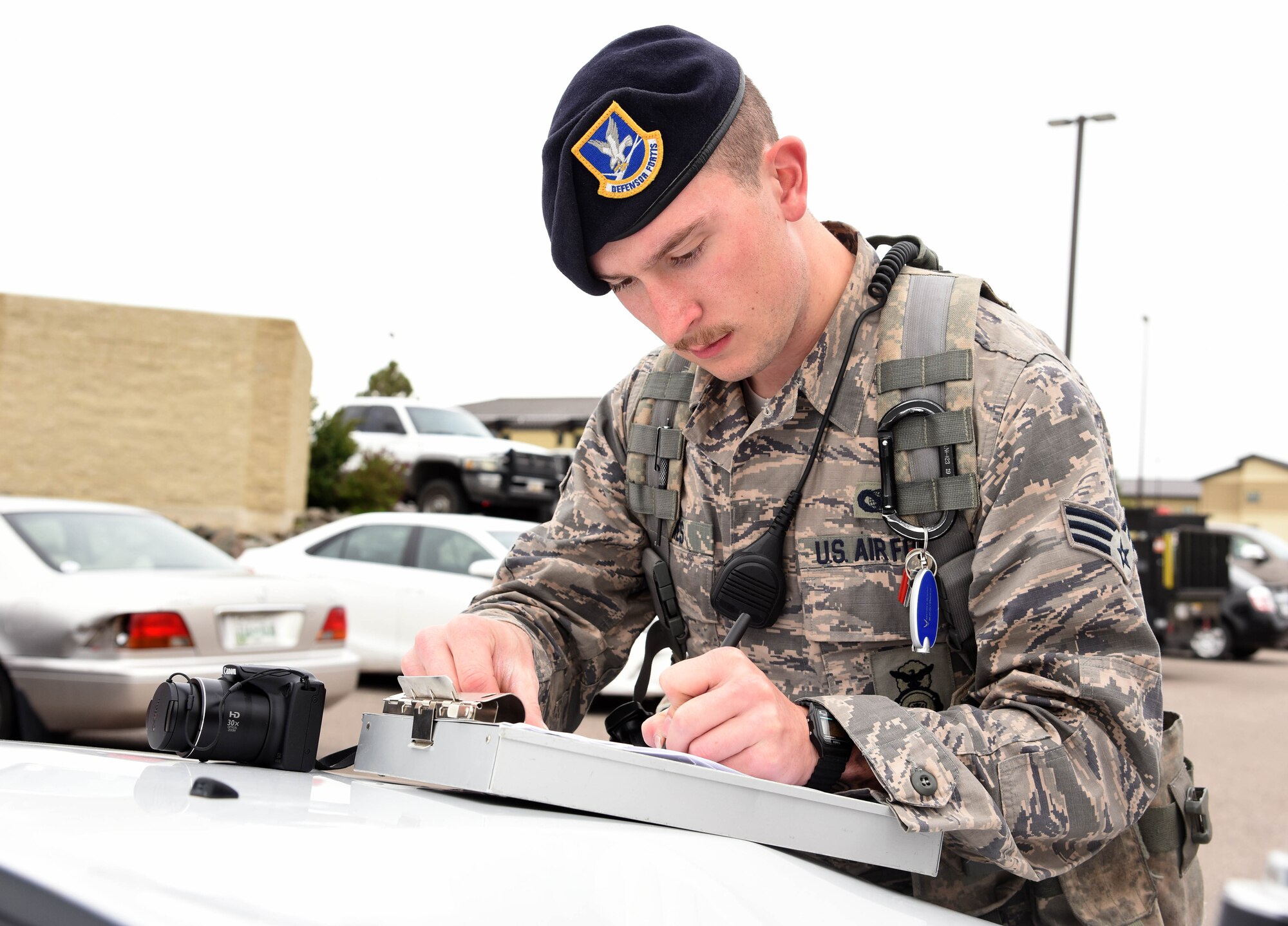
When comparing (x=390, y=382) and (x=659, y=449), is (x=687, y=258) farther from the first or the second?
(x=390, y=382)

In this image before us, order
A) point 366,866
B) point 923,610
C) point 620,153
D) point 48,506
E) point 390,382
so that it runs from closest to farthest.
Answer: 1. point 366,866
2. point 923,610
3. point 620,153
4. point 48,506
5. point 390,382

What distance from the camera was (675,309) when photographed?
1659 millimetres

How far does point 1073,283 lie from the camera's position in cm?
1741

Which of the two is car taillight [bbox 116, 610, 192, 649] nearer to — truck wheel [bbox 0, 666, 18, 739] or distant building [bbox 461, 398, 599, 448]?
truck wheel [bbox 0, 666, 18, 739]

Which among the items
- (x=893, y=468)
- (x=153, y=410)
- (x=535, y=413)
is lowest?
(x=893, y=468)

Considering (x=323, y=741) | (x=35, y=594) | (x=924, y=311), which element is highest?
(x=924, y=311)

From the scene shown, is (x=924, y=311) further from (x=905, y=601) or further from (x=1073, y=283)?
(x=1073, y=283)

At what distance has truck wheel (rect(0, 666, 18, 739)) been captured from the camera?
5859mm

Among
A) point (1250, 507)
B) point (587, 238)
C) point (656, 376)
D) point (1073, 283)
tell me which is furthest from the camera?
point (1250, 507)

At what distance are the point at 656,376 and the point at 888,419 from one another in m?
0.55

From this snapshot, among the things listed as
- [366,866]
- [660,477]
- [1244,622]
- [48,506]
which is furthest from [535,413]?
[366,866]

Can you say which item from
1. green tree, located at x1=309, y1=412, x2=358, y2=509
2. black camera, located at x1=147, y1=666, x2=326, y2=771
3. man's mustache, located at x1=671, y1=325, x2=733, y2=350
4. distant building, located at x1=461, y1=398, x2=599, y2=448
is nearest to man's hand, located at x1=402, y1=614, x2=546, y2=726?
black camera, located at x1=147, y1=666, x2=326, y2=771

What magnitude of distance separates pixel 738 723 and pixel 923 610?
0.34m

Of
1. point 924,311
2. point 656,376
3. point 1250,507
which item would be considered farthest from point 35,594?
point 1250,507
